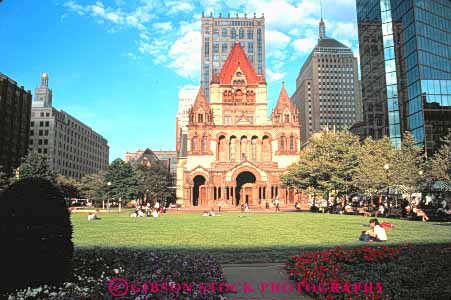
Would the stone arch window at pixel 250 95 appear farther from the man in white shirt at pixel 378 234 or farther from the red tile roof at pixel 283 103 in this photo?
the man in white shirt at pixel 378 234

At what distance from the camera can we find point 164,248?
1396 centimetres

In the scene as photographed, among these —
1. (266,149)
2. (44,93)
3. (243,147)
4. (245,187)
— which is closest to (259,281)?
(245,187)

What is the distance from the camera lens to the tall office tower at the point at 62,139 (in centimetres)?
10954

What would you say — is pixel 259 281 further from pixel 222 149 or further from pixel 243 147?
pixel 222 149

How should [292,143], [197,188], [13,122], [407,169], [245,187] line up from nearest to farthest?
1. [407,169]
2. [245,187]
3. [197,188]
4. [292,143]
5. [13,122]

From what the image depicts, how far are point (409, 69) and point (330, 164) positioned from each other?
3018 centimetres

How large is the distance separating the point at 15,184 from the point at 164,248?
7.33 m

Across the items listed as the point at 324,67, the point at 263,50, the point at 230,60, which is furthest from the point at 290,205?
the point at 324,67

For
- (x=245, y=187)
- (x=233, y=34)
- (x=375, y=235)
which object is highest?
(x=233, y=34)

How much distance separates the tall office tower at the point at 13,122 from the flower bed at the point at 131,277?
78.4 metres

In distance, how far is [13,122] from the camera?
86812mm

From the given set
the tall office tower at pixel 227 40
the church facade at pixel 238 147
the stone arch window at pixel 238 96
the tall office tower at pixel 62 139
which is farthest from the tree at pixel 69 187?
the tall office tower at pixel 227 40

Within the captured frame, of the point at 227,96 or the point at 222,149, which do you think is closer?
the point at 222,149

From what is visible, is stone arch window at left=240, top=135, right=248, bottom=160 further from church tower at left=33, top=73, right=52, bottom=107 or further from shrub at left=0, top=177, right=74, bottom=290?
church tower at left=33, top=73, right=52, bottom=107
